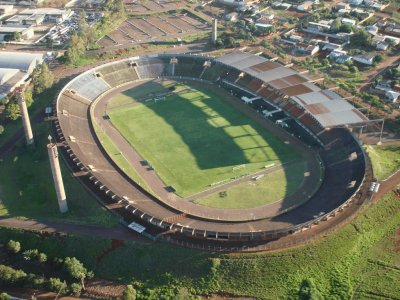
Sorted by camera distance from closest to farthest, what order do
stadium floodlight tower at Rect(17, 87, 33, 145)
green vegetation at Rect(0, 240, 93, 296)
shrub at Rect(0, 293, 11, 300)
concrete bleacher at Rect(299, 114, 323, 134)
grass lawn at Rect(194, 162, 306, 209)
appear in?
shrub at Rect(0, 293, 11, 300)
green vegetation at Rect(0, 240, 93, 296)
grass lawn at Rect(194, 162, 306, 209)
stadium floodlight tower at Rect(17, 87, 33, 145)
concrete bleacher at Rect(299, 114, 323, 134)

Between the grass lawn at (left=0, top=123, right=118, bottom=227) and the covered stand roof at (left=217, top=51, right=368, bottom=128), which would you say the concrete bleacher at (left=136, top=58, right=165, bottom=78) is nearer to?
the covered stand roof at (left=217, top=51, right=368, bottom=128)

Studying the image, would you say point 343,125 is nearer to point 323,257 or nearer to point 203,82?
point 323,257

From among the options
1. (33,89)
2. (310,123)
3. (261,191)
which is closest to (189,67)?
(33,89)

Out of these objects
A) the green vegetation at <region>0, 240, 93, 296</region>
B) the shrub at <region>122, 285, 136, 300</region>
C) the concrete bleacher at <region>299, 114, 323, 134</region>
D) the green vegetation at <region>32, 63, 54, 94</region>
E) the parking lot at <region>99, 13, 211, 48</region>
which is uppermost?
the green vegetation at <region>32, 63, 54, 94</region>

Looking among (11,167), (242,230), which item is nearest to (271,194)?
(242,230)

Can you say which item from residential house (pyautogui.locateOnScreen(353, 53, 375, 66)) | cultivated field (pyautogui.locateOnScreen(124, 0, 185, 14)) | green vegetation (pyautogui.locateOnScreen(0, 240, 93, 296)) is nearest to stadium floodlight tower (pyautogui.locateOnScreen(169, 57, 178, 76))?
residential house (pyautogui.locateOnScreen(353, 53, 375, 66))

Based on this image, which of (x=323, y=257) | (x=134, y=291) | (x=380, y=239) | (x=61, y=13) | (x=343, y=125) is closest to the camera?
(x=134, y=291)

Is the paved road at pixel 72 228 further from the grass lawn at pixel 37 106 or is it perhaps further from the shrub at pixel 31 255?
the grass lawn at pixel 37 106
